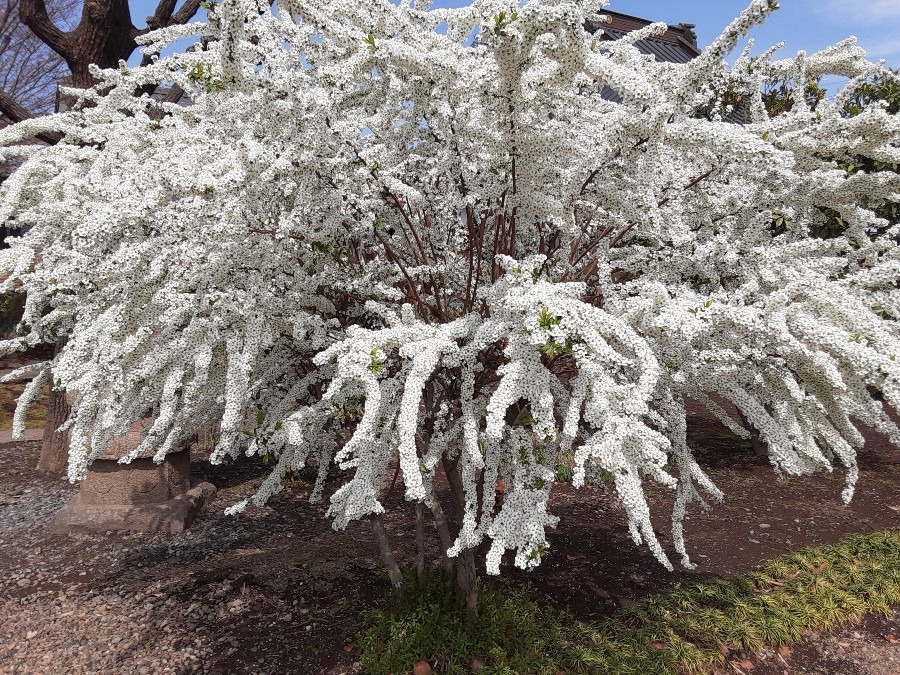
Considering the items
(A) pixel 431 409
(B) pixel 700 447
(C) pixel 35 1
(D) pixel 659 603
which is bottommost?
(D) pixel 659 603

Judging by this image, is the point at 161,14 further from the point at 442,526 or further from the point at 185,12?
the point at 442,526

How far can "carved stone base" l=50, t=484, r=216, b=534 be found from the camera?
6.94 metres

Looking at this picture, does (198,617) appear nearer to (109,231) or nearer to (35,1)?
(109,231)

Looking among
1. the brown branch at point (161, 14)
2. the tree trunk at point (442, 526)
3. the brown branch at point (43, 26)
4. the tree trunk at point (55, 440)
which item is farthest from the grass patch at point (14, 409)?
the tree trunk at point (442, 526)

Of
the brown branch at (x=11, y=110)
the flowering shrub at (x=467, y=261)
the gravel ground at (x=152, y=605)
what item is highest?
the brown branch at (x=11, y=110)

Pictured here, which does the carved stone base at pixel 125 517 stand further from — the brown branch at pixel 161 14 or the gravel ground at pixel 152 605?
the brown branch at pixel 161 14

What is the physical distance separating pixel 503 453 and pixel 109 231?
8.01 ft

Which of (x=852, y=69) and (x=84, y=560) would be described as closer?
(x=852, y=69)

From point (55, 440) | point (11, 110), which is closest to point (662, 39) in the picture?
point (11, 110)

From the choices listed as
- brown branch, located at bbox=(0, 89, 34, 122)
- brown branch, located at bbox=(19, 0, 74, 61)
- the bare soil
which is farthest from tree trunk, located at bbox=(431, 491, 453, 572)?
brown branch, located at bbox=(19, 0, 74, 61)

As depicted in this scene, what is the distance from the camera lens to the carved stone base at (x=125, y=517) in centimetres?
694

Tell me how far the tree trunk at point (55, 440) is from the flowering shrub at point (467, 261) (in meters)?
5.54

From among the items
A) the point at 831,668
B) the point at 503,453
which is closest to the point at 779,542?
the point at 831,668

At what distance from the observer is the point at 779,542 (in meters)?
6.39
